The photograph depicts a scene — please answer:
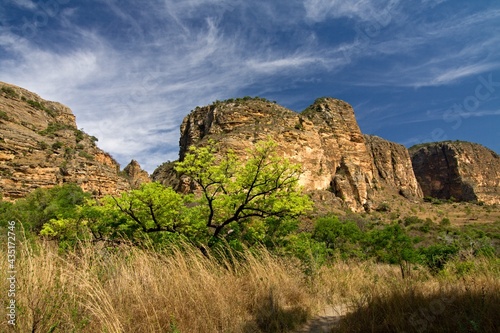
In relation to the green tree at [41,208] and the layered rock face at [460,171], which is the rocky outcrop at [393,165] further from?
the green tree at [41,208]

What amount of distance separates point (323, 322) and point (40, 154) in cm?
3578

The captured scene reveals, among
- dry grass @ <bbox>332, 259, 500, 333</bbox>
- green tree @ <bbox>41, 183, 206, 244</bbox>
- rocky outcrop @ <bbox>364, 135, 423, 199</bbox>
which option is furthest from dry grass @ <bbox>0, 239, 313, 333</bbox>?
rocky outcrop @ <bbox>364, 135, 423, 199</bbox>

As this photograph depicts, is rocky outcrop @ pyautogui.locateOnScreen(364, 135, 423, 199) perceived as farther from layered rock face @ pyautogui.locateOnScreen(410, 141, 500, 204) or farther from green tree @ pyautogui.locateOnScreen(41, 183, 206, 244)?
green tree @ pyautogui.locateOnScreen(41, 183, 206, 244)

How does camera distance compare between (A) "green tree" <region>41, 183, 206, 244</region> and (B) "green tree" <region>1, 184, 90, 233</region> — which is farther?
(B) "green tree" <region>1, 184, 90, 233</region>

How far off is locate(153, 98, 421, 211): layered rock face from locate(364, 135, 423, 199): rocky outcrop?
2553 centimetres

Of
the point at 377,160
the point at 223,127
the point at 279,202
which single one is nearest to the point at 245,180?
the point at 279,202

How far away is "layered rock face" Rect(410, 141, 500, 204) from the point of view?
95.7 m

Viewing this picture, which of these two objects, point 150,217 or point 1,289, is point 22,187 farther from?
point 1,289

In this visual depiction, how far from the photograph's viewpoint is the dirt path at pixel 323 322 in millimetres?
4344

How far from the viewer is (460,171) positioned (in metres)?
101

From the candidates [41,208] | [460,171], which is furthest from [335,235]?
[460,171]

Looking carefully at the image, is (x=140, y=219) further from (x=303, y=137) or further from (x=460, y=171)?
(x=460, y=171)

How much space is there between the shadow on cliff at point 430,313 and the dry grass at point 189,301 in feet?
0.04

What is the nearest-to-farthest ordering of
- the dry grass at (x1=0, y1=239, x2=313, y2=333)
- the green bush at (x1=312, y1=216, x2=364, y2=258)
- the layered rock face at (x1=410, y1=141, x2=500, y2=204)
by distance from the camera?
the dry grass at (x1=0, y1=239, x2=313, y2=333) < the green bush at (x1=312, y1=216, x2=364, y2=258) < the layered rock face at (x1=410, y1=141, x2=500, y2=204)
